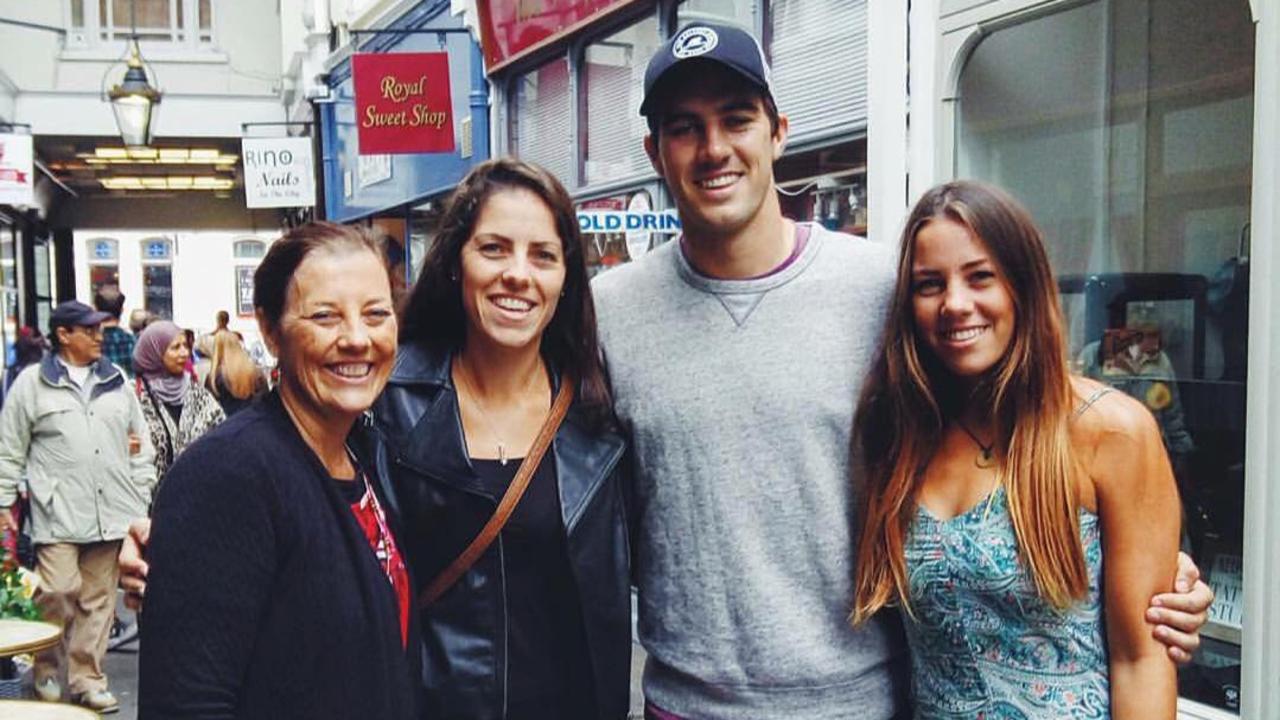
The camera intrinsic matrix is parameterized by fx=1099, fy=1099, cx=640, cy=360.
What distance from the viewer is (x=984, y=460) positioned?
2.09 m

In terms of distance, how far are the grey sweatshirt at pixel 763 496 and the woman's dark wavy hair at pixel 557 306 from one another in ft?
0.51

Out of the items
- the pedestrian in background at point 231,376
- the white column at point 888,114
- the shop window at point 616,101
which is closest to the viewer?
the white column at point 888,114

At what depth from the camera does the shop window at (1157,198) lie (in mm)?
3527

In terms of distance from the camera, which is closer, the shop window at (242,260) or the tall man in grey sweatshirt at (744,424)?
the tall man in grey sweatshirt at (744,424)

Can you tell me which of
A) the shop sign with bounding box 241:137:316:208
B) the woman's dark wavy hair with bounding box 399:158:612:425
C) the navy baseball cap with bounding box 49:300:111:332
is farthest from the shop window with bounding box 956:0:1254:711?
the shop sign with bounding box 241:137:316:208

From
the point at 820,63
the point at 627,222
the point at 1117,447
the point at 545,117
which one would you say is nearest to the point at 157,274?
the point at 545,117

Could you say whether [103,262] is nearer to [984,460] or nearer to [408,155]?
[408,155]

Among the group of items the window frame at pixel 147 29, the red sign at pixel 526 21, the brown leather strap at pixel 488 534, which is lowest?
the brown leather strap at pixel 488 534

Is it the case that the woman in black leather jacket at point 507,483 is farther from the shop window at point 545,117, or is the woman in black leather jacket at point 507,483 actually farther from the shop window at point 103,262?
the shop window at point 103,262

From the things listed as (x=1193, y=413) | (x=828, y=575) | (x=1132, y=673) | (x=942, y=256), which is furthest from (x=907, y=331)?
(x=1193, y=413)

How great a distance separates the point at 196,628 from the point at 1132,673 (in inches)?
62.8

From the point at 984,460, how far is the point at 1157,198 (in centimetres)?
226

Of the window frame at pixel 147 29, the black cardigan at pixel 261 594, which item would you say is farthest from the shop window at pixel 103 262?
the black cardigan at pixel 261 594

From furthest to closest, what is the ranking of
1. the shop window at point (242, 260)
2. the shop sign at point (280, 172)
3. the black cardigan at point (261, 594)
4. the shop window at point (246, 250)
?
1. the shop window at point (246, 250)
2. the shop window at point (242, 260)
3. the shop sign at point (280, 172)
4. the black cardigan at point (261, 594)
